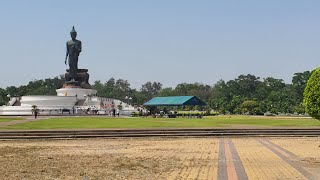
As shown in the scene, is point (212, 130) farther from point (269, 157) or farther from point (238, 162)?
point (238, 162)

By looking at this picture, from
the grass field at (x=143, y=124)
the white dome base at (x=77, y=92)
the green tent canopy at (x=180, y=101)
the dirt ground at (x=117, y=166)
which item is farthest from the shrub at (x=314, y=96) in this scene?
the white dome base at (x=77, y=92)

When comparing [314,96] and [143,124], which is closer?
[314,96]

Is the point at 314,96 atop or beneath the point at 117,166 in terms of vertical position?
atop

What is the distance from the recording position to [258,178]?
1377 centimetres

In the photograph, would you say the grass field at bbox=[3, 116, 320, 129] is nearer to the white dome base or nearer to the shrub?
the shrub

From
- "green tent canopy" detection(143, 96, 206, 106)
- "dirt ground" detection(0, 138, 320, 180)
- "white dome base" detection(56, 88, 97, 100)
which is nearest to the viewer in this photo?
"dirt ground" detection(0, 138, 320, 180)

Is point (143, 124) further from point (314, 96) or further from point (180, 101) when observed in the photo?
point (180, 101)

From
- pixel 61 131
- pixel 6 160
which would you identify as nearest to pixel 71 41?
pixel 61 131

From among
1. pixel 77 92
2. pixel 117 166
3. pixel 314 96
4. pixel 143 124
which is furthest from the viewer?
pixel 77 92

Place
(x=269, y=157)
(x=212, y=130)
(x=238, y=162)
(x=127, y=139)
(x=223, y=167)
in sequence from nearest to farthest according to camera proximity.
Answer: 1. (x=223, y=167)
2. (x=238, y=162)
3. (x=269, y=157)
4. (x=127, y=139)
5. (x=212, y=130)

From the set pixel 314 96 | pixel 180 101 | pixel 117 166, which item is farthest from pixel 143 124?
pixel 180 101

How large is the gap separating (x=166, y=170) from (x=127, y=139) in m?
17.9

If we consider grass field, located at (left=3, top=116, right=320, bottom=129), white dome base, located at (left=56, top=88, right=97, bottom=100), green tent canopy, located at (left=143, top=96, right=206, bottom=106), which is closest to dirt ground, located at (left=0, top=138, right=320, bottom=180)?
grass field, located at (left=3, top=116, right=320, bottom=129)

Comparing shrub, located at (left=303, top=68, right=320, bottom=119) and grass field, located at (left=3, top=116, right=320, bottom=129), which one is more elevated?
shrub, located at (left=303, top=68, right=320, bottom=119)
